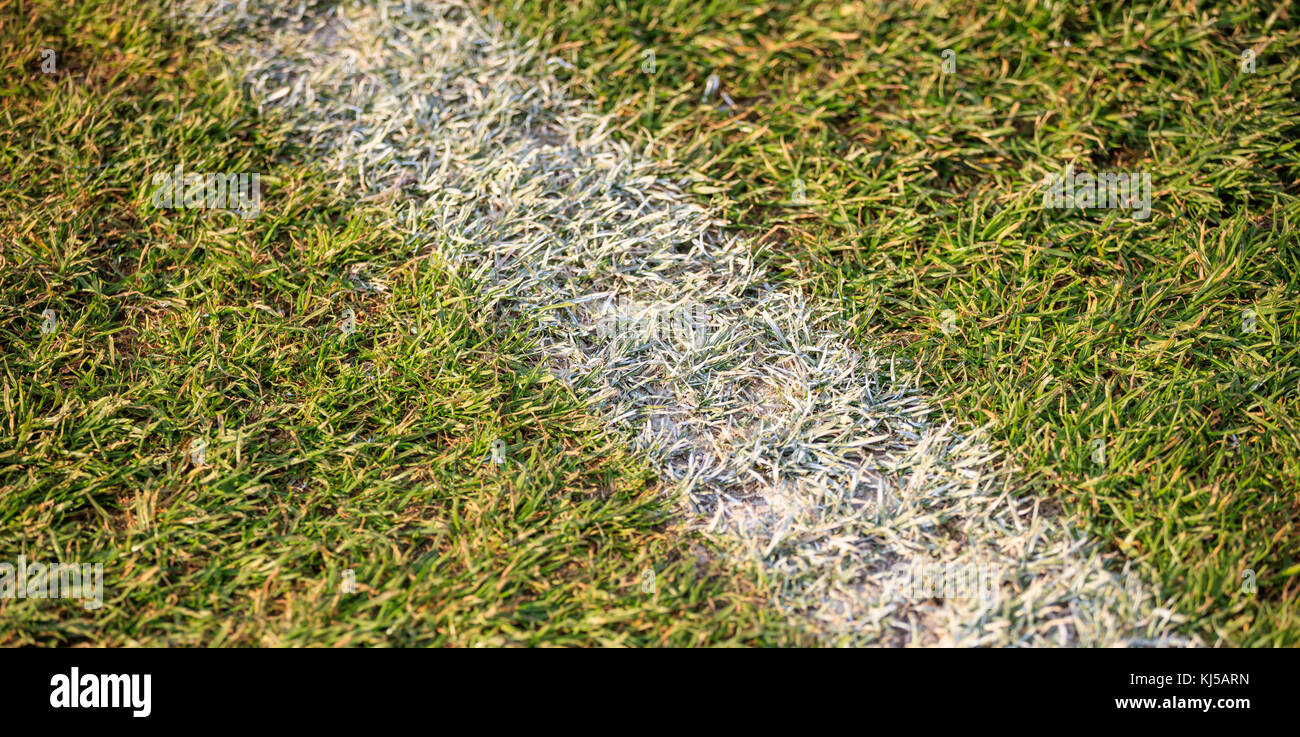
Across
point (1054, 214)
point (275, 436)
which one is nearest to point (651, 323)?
point (275, 436)

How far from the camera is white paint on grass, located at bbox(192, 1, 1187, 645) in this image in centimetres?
245

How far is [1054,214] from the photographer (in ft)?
10.3

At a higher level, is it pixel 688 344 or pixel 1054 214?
pixel 1054 214

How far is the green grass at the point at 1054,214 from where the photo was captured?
2.57 m

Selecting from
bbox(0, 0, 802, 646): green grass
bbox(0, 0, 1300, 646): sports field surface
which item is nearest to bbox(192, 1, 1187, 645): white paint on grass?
bbox(0, 0, 1300, 646): sports field surface

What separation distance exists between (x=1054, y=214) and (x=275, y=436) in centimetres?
275

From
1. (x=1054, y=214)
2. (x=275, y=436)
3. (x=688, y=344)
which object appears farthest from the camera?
(x=1054, y=214)

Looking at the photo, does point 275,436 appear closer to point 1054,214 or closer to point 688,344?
point 688,344

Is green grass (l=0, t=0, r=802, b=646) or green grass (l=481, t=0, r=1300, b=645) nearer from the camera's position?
green grass (l=0, t=0, r=802, b=646)

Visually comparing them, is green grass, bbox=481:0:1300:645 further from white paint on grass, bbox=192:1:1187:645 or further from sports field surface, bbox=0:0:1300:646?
white paint on grass, bbox=192:1:1187:645

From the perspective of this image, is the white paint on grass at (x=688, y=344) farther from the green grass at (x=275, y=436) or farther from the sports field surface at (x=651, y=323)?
the green grass at (x=275, y=436)

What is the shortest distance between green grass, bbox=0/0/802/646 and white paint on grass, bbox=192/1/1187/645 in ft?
0.47
